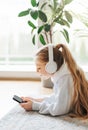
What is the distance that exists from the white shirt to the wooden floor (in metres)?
0.33

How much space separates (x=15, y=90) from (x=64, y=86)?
838 millimetres

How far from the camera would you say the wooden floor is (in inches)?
82.9

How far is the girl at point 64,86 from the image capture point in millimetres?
1737

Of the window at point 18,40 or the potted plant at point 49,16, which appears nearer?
the potted plant at point 49,16

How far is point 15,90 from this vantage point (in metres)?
2.49

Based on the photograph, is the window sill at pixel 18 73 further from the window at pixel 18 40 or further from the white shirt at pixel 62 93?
the white shirt at pixel 62 93

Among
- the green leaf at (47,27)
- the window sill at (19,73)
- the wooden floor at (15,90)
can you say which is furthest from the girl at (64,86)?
the window sill at (19,73)

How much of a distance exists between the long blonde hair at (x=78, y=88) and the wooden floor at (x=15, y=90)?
0.45 m

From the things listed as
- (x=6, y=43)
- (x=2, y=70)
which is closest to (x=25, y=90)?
(x=2, y=70)

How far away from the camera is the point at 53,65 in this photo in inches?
68.2

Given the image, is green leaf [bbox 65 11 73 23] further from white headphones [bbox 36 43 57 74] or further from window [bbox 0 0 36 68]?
white headphones [bbox 36 43 57 74]

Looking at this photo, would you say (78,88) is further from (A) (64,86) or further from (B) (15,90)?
(B) (15,90)

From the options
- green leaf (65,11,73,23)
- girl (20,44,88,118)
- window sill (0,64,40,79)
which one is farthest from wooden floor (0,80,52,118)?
green leaf (65,11,73,23)

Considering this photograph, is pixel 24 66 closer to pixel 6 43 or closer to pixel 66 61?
pixel 6 43
